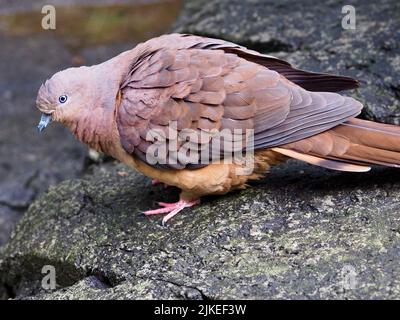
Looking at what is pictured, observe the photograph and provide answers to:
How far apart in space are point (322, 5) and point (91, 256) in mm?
2686

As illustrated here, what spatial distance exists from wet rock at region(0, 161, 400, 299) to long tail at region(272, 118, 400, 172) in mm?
169

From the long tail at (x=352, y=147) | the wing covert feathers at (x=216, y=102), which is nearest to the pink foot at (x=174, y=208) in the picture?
the wing covert feathers at (x=216, y=102)

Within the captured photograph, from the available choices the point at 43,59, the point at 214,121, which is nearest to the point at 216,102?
the point at 214,121

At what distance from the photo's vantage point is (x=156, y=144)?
10.7 feet

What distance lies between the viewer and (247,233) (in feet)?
10.2

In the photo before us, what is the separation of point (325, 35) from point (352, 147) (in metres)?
1.68

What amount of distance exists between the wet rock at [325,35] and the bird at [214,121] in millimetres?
644

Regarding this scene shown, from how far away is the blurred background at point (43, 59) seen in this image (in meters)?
5.25

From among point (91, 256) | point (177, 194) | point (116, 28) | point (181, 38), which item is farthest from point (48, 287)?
point (116, 28)

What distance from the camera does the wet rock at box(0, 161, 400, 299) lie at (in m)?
2.75

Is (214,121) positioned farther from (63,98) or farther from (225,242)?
(63,98)

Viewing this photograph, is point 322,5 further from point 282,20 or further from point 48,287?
point 48,287

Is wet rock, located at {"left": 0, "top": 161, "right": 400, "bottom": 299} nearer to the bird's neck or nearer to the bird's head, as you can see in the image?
the bird's neck

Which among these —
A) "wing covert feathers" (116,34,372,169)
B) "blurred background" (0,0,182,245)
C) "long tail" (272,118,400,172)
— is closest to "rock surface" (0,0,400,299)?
"long tail" (272,118,400,172)
